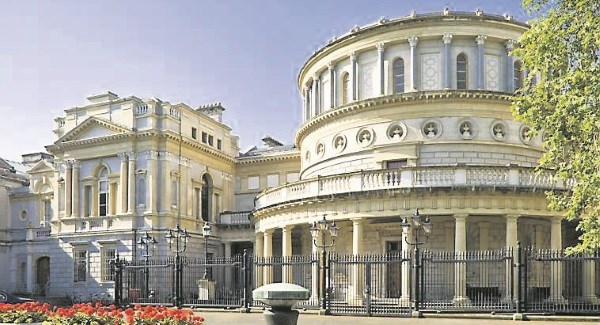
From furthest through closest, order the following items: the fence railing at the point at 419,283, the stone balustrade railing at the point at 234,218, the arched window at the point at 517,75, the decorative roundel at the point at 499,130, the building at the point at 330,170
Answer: the stone balustrade railing at the point at 234,218, the arched window at the point at 517,75, the decorative roundel at the point at 499,130, the building at the point at 330,170, the fence railing at the point at 419,283

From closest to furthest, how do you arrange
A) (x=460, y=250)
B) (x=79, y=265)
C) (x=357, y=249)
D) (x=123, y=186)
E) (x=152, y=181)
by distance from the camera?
(x=460, y=250), (x=357, y=249), (x=152, y=181), (x=123, y=186), (x=79, y=265)

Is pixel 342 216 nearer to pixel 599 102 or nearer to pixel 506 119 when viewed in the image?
pixel 506 119

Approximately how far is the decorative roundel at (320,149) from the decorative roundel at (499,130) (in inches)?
402

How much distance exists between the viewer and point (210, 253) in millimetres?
49031

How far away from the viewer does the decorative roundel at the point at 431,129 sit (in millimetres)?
36688

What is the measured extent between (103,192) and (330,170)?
55.5ft

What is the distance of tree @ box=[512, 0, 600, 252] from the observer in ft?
57.2

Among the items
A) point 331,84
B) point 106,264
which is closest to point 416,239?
point 331,84

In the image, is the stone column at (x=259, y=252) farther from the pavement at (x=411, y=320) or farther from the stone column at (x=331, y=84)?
the pavement at (x=411, y=320)

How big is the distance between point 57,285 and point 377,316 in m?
30.3

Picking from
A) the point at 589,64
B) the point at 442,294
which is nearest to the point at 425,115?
the point at 442,294

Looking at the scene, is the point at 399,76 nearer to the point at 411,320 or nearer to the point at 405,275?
the point at 405,275

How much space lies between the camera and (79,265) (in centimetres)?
4703

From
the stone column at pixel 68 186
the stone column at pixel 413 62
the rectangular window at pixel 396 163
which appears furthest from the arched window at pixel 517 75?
the stone column at pixel 68 186
